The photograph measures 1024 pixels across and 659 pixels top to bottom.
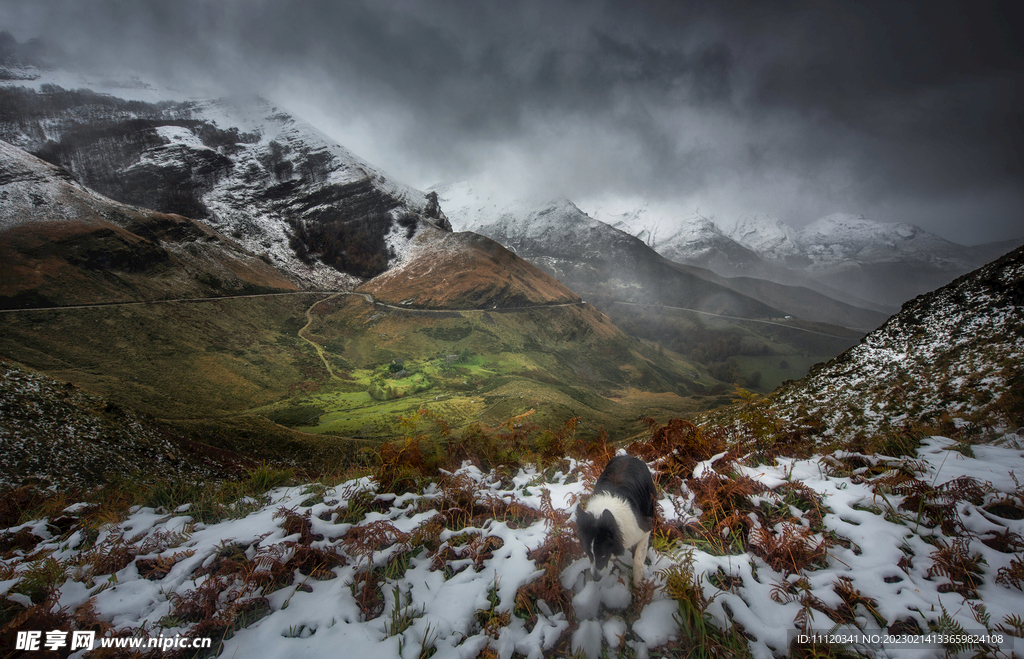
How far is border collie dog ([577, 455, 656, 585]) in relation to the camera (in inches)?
126

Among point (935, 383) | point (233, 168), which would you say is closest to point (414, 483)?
point (935, 383)

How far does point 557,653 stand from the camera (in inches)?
108

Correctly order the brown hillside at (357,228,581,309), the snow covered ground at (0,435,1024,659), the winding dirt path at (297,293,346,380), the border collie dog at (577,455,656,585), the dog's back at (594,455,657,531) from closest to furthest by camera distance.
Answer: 1. the snow covered ground at (0,435,1024,659)
2. the border collie dog at (577,455,656,585)
3. the dog's back at (594,455,657,531)
4. the winding dirt path at (297,293,346,380)
5. the brown hillside at (357,228,581,309)

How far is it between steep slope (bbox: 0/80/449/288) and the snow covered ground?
65880 millimetres

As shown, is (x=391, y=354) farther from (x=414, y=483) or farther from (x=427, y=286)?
(x=414, y=483)

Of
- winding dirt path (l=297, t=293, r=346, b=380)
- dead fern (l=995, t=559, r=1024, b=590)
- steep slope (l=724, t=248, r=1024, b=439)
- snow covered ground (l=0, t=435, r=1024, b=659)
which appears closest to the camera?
dead fern (l=995, t=559, r=1024, b=590)

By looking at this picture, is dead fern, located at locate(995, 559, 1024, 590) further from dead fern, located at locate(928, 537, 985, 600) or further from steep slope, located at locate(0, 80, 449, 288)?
steep slope, located at locate(0, 80, 449, 288)

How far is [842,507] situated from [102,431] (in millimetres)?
21516

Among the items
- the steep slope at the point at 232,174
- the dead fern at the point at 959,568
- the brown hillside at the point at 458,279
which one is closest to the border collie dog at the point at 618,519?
the dead fern at the point at 959,568

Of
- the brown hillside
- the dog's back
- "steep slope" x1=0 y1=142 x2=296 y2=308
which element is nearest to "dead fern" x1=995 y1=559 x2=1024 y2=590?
the dog's back

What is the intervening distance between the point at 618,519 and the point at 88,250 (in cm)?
5987

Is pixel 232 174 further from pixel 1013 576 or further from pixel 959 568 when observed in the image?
pixel 1013 576

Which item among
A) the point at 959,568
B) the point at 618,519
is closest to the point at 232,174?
the point at 618,519

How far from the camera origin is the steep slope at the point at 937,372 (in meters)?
6.96
